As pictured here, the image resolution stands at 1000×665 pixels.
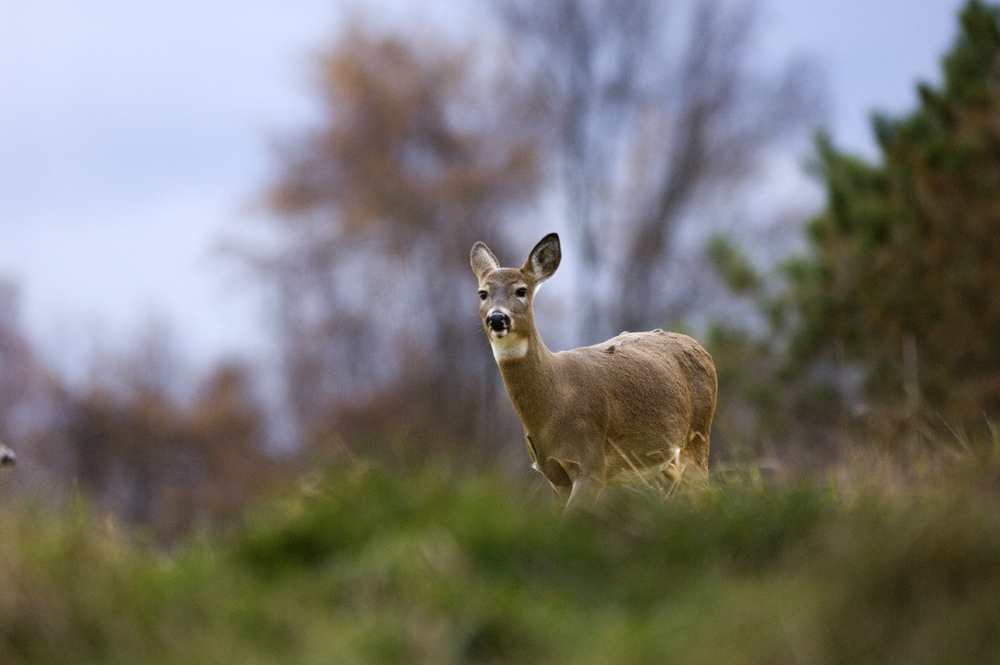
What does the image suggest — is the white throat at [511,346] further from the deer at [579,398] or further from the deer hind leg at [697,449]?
the deer hind leg at [697,449]

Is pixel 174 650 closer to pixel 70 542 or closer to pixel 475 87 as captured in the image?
pixel 70 542

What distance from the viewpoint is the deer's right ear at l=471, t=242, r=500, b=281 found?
8477mm

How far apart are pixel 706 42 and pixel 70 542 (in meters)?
32.0

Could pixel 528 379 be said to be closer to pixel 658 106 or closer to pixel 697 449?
pixel 697 449

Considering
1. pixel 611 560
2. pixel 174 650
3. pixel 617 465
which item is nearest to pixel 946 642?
pixel 611 560

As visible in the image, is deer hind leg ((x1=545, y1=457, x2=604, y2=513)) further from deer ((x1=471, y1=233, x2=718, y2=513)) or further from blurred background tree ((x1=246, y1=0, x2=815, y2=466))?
blurred background tree ((x1=246, y1=0, x2=815, y2=466))

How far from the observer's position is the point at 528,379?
25.7 ft

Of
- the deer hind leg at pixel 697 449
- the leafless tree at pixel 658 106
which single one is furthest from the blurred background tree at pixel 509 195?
the deer hind leg at pixel 697 449

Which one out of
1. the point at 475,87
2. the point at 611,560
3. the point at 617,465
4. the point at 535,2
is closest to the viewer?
the point at 611,560

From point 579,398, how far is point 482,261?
4.23ft

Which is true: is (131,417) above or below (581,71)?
below

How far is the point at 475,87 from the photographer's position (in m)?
37.8

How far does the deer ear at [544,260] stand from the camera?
816cm

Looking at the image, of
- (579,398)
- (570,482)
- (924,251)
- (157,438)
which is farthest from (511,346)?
(157,438)
